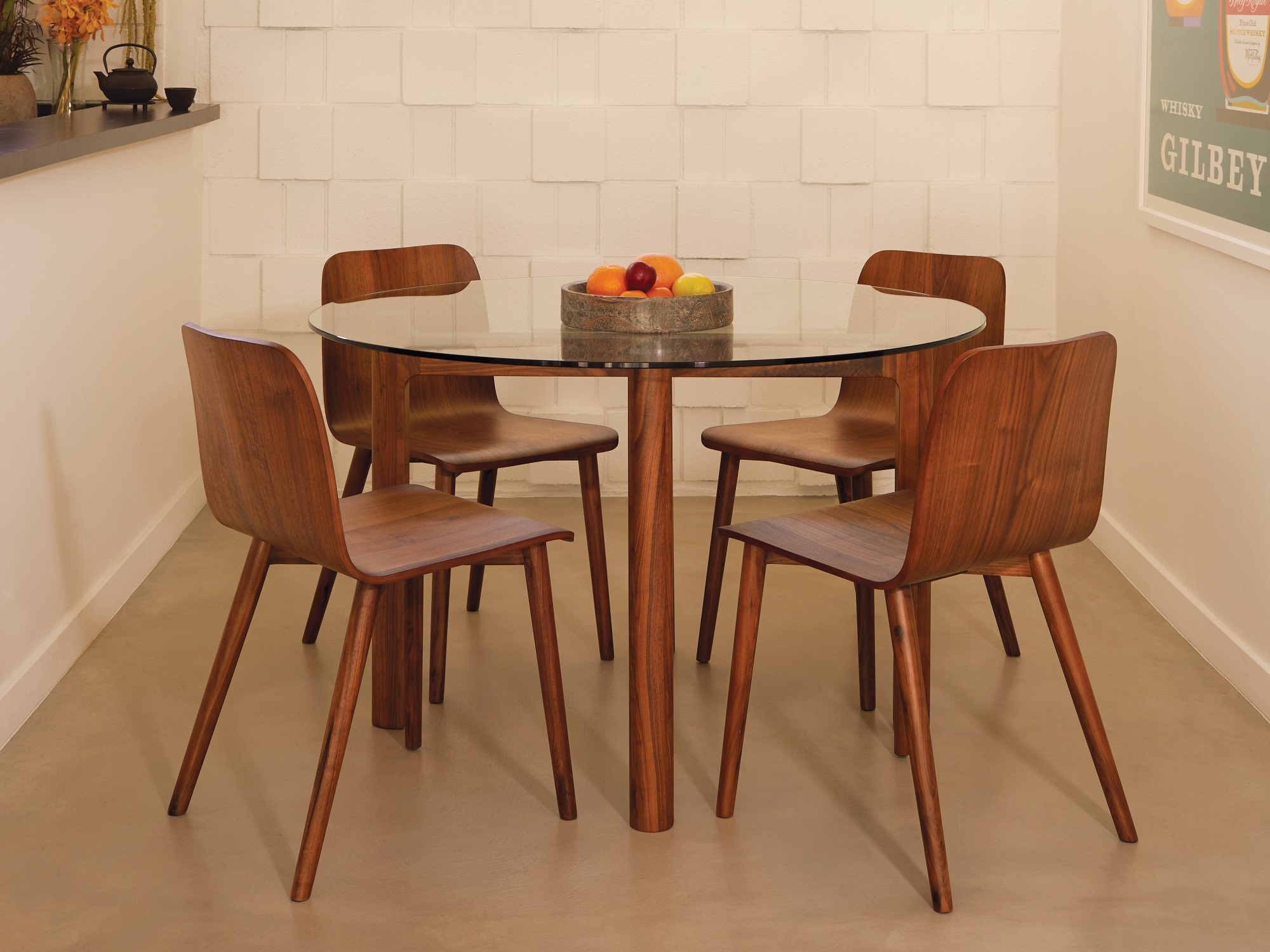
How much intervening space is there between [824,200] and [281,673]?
2.26 m

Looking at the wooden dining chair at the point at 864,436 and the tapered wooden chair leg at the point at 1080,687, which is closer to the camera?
the tapered wooden chair leg at the point at 1080,687

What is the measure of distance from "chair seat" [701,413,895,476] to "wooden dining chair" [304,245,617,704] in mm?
261

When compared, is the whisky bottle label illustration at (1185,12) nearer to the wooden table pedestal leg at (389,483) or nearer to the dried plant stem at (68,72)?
the wooden table pedestal leg at (389,483)

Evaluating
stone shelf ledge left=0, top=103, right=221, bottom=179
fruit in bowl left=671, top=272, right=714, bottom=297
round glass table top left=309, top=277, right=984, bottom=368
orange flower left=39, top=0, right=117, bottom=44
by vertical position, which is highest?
orange flower left=39, top=0, right=117, bottom=44

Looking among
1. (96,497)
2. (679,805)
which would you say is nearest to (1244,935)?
(679,805)

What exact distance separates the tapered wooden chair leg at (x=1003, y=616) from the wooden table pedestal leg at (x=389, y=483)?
1.23 m

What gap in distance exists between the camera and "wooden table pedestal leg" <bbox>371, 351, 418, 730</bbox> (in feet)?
8.25

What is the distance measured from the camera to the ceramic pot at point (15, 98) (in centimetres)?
340

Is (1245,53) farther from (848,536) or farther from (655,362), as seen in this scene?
(655,362)

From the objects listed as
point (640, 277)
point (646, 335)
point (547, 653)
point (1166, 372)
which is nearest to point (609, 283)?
point (640, 277)

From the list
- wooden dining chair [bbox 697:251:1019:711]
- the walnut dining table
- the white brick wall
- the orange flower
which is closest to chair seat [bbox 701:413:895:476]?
wooden dining chair [bbox 697:251:1019:711]

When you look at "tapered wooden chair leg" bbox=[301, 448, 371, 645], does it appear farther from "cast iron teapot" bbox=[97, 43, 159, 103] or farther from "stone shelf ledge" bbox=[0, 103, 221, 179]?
"cast iron teapot" bbox=[97, 43, 159, 103]

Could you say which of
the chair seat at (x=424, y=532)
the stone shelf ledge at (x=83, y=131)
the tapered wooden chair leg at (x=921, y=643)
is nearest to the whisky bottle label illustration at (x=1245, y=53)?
the tapered wooden chair leg at (x=921, y=643)

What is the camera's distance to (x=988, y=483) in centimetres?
199
